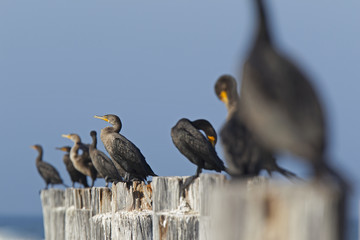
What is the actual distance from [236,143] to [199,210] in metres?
1.30

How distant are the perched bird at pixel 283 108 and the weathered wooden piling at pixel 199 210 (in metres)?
0.10

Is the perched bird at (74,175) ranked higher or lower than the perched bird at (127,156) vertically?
higher

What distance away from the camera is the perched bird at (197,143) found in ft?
27.3

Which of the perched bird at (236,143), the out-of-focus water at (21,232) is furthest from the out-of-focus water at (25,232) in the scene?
the perched bird at (236,143)

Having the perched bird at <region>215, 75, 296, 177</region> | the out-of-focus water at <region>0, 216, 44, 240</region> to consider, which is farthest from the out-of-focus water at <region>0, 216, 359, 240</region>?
the perched bird at <region>215, 75, 296, 177</region>

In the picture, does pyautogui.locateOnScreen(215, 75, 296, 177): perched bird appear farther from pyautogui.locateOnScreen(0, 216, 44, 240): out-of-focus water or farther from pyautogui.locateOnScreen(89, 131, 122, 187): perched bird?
pyautogui.locateOnScreen(0, 216, 44, 240): out-of-focus water

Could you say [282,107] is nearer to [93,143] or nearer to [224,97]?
[224,97]

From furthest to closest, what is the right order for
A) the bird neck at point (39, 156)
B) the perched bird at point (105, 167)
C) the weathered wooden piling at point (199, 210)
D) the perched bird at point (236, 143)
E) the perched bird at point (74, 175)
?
the bird neck at point (39, 156) < the perched bird at point (74, 175) < the perched bird at point (105, 167) < the perched bird at point (236, 143) < the weathered wooden piling at point (199, 210)

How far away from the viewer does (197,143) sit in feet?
27.3

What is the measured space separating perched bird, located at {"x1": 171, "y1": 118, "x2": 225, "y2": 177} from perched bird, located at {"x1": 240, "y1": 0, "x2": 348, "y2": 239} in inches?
191

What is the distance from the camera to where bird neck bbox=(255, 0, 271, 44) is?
139 inches

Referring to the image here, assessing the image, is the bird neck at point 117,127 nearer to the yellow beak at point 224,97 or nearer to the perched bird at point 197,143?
the perched bird at point 197,143

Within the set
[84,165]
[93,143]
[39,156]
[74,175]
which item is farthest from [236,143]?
[39,156]

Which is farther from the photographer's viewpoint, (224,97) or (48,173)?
(48,173)
